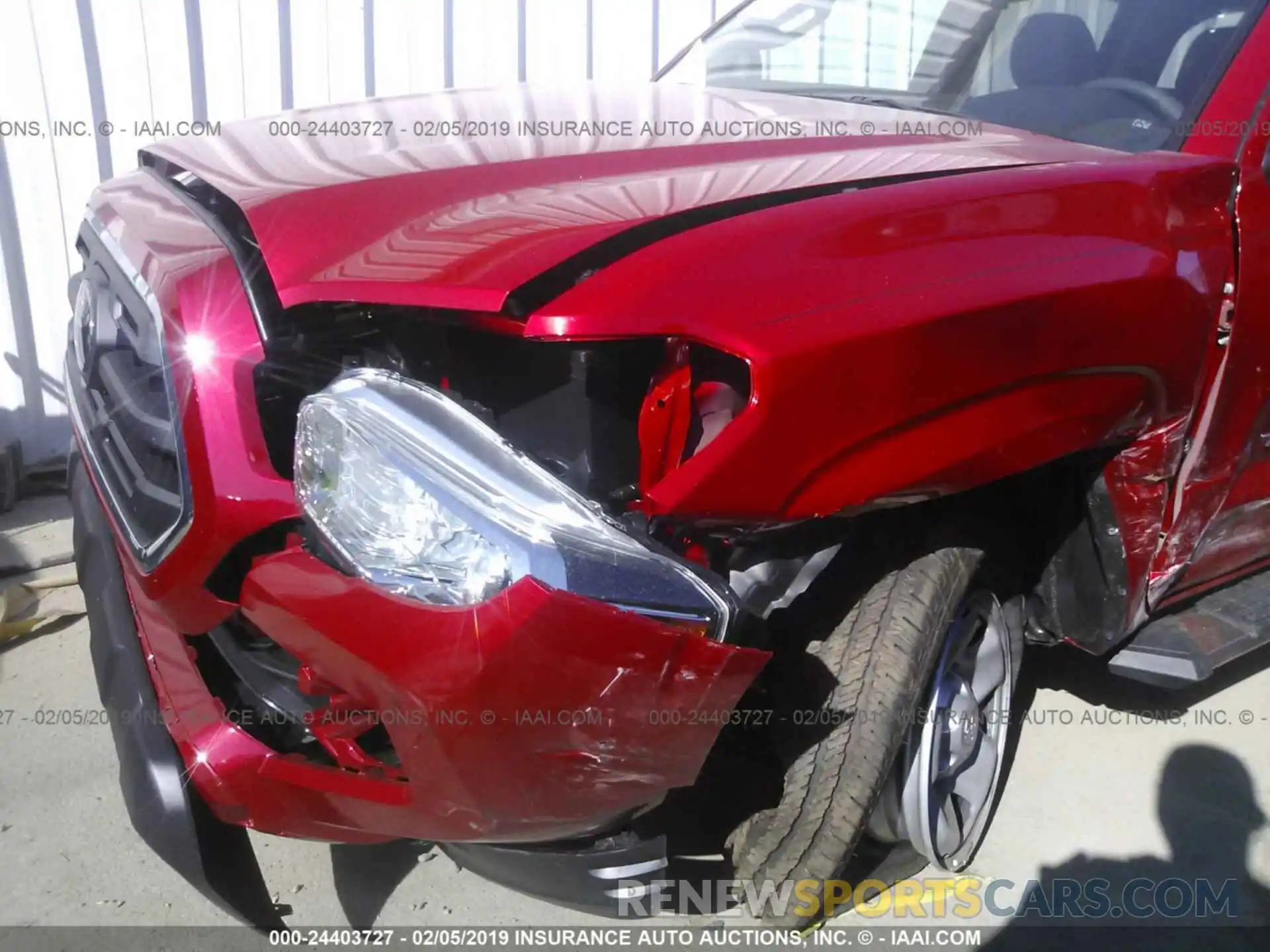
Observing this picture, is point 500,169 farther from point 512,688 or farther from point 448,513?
point 512,688

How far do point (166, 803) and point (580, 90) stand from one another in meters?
1.84

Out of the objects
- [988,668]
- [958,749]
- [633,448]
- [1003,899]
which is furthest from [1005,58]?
[1003,899]

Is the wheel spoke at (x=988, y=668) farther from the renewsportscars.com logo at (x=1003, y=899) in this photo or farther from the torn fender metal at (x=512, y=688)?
the torn fender metal at (x=512, y=688)

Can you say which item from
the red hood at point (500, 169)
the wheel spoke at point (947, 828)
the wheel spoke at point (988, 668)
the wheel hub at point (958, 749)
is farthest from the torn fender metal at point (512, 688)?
the wheel spoke at point (988, 668)

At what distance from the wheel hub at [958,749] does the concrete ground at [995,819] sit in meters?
0.17

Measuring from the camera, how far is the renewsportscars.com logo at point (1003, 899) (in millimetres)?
2104

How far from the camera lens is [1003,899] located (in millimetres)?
2242

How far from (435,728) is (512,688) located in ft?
0.40

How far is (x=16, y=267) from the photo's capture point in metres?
4.02

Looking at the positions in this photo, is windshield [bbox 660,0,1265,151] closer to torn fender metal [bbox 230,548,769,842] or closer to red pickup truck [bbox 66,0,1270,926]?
red pickup truck [bbox 66,0,1270,926]

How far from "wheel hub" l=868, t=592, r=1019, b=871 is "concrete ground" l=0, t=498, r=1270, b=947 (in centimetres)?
17

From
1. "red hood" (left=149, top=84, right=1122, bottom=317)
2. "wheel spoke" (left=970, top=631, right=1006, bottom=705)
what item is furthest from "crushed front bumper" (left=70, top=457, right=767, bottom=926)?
"wheel spoke" (left=970, top=631, right=1006, bottom=705)

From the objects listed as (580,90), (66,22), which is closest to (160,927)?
(580,90)

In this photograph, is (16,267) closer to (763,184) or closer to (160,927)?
(160,927)
